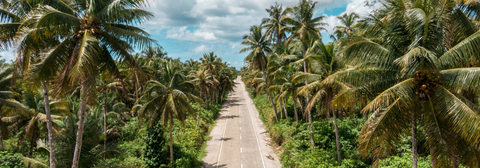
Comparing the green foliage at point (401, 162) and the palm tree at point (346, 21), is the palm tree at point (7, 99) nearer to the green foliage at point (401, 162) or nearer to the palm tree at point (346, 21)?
the green foliage at point (401, 162)

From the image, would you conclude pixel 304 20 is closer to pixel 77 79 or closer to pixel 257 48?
pixel 257 48

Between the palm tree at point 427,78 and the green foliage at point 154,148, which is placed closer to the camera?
the palm tree at point 427,78

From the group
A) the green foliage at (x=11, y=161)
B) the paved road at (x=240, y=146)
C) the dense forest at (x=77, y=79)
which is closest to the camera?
the dense forest at (x=77, y=79)

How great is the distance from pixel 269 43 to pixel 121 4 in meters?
21.5

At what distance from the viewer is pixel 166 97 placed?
15180 mm

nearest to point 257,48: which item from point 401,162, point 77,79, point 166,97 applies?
point 166,97

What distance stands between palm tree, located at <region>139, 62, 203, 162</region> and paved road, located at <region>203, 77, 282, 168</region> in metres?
5.29

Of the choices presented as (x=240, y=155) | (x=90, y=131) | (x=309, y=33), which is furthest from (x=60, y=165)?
(x=309, y=33)

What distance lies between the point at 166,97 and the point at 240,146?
9136 millimetres

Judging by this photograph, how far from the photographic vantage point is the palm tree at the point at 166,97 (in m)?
14.7

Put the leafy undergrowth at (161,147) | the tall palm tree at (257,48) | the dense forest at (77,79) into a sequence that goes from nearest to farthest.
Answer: the dense forest at (77,79), the leafy undergrowth at (161,147), the tall palm tree at (257,48)

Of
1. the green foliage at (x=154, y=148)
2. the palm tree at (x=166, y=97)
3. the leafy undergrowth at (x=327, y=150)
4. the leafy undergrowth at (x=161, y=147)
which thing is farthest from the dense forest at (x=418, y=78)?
the green foliage at (x=154, y=148)

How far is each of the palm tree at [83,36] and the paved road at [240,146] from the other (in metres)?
11.5

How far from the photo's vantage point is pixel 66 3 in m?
→ 7.80
